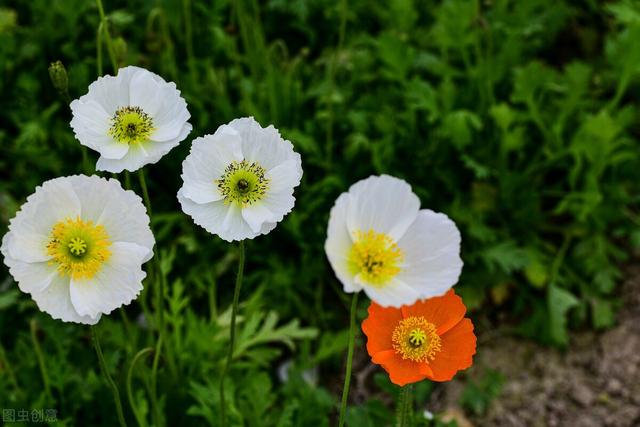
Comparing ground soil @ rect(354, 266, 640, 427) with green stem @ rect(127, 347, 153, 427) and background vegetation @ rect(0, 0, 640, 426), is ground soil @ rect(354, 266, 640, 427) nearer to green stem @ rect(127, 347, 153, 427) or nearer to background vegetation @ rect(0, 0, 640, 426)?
background vegetation @ rect(0, 0, 640, 426)

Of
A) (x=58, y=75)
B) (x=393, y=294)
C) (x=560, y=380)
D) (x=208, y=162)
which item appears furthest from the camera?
(x=560, y=380)

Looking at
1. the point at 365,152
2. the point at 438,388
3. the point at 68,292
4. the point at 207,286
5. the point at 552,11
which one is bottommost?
the point at 438,388

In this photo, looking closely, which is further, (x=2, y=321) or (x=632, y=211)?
(x=632, y=211)

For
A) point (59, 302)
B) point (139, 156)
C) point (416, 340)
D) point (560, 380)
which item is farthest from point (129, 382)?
point (560, 380)

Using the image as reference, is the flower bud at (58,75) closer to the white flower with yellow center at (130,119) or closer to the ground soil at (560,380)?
the white flower with yellow center at (130,119)

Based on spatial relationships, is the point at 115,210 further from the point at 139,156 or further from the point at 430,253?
the point at 430,253

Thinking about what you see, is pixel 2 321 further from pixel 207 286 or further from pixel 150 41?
pixel 150 41

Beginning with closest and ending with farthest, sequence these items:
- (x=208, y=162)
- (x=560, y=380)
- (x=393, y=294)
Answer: (x=393, y=294)
(x=208, y=162)
(x=560, y=380)

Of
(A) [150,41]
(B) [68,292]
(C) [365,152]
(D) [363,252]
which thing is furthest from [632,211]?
(B) [68,292]
